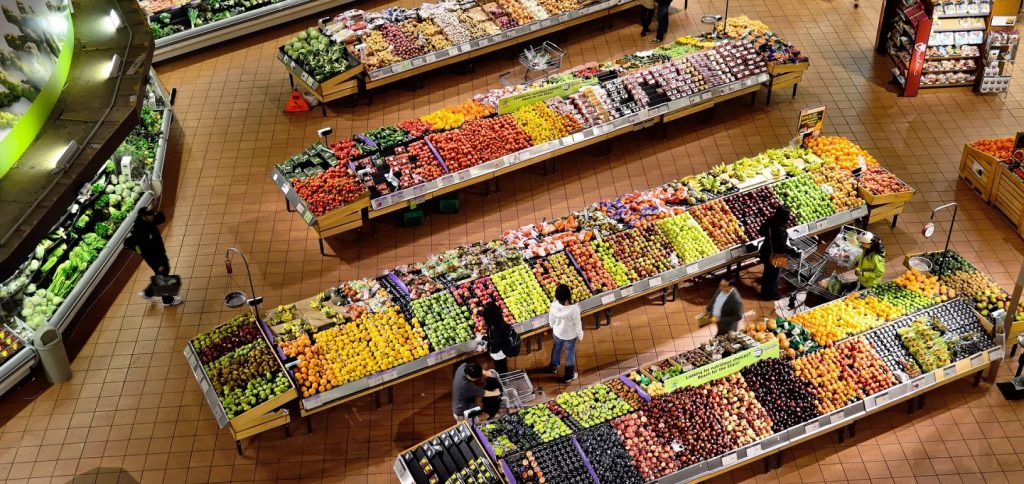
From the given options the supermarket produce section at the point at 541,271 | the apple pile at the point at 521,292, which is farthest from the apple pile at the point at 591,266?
the apple pile at the point at 521,292

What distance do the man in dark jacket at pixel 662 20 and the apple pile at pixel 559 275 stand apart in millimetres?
6343

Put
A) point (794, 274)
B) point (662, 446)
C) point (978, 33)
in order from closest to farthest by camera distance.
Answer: point (662, 446), point (794, 274), point (978, 33)

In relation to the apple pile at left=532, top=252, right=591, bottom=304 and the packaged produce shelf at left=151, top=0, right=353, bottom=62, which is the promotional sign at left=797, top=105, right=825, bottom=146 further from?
the packaged produce shelf at left=151, top=0, right=353, bottom=62

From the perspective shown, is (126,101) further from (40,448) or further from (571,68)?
(571,68)

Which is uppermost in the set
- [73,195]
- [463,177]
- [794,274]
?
[73,195]

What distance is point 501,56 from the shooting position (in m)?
16.5

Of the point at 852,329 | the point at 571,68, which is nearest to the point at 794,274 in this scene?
the point at 852,329

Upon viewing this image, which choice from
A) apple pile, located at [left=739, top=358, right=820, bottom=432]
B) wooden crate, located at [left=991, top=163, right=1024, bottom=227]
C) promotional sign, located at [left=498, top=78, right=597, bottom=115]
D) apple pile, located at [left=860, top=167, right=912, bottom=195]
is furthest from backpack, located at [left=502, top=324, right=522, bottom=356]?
wooden crate, located at [left=991, top=163, right=1024, bottom=227]

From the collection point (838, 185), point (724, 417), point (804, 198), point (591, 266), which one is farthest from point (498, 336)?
point (838, 185)

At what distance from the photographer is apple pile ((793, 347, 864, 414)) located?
10.0 meters

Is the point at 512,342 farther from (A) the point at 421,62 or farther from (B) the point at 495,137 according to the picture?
(A) the point at 421,62

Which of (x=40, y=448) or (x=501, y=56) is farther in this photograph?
(x=501, y=56)

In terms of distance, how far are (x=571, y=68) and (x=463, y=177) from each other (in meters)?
3.69

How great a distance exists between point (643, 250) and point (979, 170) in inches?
197
